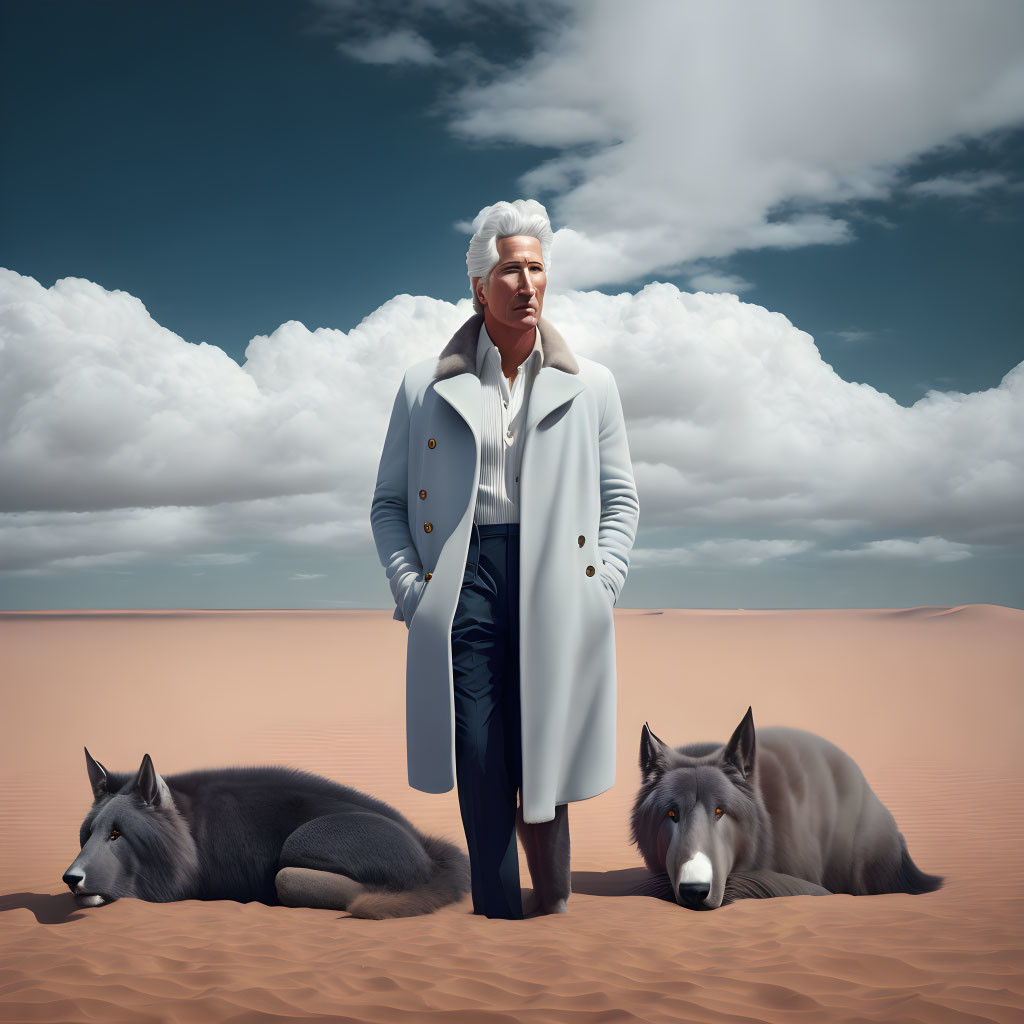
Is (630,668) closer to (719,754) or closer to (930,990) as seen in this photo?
(719,754)

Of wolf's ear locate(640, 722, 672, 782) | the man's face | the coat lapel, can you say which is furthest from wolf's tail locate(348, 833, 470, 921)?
the man's face

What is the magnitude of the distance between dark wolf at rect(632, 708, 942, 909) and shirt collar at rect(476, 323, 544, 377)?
1831 mm

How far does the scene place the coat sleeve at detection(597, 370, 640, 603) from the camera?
3.89 m

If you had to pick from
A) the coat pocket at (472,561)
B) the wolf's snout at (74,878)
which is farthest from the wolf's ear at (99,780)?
the coat pocket at (472,561)

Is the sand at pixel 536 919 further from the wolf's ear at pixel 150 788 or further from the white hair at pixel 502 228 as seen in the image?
the white hair at pixel 502 228

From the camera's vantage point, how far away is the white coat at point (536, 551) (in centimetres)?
→ 363

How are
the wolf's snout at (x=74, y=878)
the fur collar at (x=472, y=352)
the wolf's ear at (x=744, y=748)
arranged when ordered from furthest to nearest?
the wolf's ear at (x=744, y=748), the wolf's snout at (x=74, y=878), the fur collar at (x=472, y=352)

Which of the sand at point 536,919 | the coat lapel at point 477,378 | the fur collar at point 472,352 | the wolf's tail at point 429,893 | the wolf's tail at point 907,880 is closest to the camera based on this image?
the sand at point 536,919

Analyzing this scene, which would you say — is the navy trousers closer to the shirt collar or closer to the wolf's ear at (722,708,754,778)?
the shirt collar

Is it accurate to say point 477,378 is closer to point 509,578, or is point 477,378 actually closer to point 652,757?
point 509,578

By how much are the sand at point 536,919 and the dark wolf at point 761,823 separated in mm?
175

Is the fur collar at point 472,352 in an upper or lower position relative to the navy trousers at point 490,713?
upper

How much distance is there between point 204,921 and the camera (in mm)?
3953

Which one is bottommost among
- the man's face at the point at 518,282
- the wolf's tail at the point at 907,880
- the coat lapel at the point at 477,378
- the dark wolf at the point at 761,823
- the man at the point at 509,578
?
the wolf's tail at the point at 907,880
